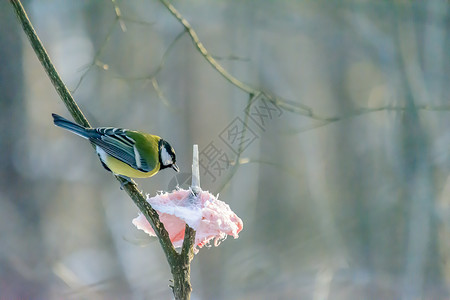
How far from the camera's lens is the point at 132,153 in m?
0.87

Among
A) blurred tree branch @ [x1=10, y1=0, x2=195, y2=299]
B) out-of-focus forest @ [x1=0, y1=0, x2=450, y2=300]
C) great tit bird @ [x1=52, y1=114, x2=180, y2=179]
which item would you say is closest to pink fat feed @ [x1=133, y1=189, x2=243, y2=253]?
blurred tree branch @ [x1=10, y1=0, x2=195, y2=299]

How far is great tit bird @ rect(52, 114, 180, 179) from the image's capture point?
2.72ft

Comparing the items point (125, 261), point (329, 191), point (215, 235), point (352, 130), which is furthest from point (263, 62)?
point (215, 235)

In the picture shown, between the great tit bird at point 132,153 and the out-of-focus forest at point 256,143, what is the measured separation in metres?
1.28

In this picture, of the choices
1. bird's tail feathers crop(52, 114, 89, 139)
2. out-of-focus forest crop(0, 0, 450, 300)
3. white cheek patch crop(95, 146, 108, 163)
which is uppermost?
out-of-focus forest crop(0, 0, 450, 300)

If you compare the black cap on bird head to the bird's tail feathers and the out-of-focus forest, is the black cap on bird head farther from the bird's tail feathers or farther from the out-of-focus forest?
the out-of-focus forest

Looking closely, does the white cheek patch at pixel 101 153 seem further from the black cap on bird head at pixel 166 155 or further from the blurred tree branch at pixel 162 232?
the blurred tree branch at pixel 162 232

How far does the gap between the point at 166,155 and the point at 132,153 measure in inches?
3.1

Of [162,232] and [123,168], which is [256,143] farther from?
[162,232]

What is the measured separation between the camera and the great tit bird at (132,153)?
83 centimetres

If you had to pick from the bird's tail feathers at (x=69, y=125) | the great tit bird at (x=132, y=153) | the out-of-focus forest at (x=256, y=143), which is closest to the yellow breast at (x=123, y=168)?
the great tit bird at (x=132, y=153)

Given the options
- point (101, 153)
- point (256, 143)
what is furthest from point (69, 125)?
point (256, 143)

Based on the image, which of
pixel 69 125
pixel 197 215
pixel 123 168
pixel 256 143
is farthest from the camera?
pixel 256 143

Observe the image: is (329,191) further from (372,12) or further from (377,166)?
(372,12)
